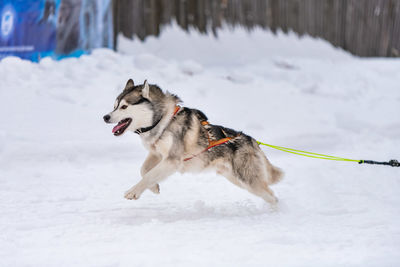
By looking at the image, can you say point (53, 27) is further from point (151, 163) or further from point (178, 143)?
point (178, 143)

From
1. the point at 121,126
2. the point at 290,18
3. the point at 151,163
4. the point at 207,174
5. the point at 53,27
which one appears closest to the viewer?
the point at 121,126

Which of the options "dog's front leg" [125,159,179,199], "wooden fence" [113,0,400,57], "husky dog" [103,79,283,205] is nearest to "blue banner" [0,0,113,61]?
"wooden fence" [113,0,400,57]

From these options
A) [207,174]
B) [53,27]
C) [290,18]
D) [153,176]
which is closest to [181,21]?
[53,27]

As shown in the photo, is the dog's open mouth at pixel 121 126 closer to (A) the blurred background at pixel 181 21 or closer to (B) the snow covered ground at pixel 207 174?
(B) the snow covered ground at pixel 207 174

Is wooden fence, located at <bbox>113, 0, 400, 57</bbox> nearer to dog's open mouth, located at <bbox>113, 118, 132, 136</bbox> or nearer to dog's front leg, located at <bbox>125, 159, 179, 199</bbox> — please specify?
dog's open mouth, located at <bbox>113, 118, 132, 136</bbox>

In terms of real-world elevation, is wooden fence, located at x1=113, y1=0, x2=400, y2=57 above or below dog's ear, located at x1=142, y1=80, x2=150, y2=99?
below

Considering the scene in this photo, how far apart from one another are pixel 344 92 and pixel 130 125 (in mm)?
6492

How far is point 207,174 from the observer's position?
588 centimetres

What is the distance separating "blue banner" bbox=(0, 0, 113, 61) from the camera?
745 cm

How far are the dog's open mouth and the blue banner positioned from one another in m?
4.31

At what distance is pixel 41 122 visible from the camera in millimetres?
6656

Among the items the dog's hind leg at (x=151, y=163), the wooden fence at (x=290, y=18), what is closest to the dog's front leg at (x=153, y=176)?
the dog's hind leg at (x=151, y=163)

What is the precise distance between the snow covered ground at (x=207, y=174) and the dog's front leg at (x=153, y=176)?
27cm

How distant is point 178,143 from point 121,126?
0.54 metres
